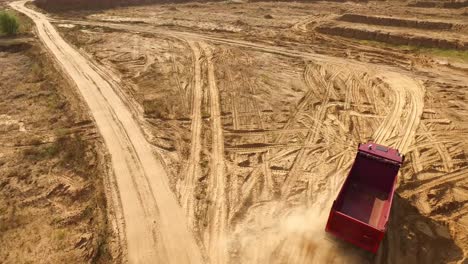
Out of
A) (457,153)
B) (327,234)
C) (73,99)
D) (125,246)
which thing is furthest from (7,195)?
(457,153)

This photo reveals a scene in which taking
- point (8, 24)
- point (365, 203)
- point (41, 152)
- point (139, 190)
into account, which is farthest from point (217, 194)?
point (8, 24)

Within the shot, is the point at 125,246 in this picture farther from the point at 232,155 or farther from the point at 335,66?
the point at 335,66

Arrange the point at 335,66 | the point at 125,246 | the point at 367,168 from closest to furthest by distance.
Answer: the point at 125,246 → the point at 367,168 → the point at 335,66

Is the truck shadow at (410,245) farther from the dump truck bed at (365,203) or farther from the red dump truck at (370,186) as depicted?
the red dump truck at (370,186)

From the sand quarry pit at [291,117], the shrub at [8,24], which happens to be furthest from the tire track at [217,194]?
the shrub at [8,24]

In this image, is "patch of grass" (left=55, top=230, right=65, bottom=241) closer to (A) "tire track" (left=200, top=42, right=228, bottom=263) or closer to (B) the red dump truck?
(A) "tire track" (left=200, top=42, right=228, bottom=263)

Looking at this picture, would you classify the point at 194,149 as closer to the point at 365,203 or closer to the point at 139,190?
the point at 139,190
